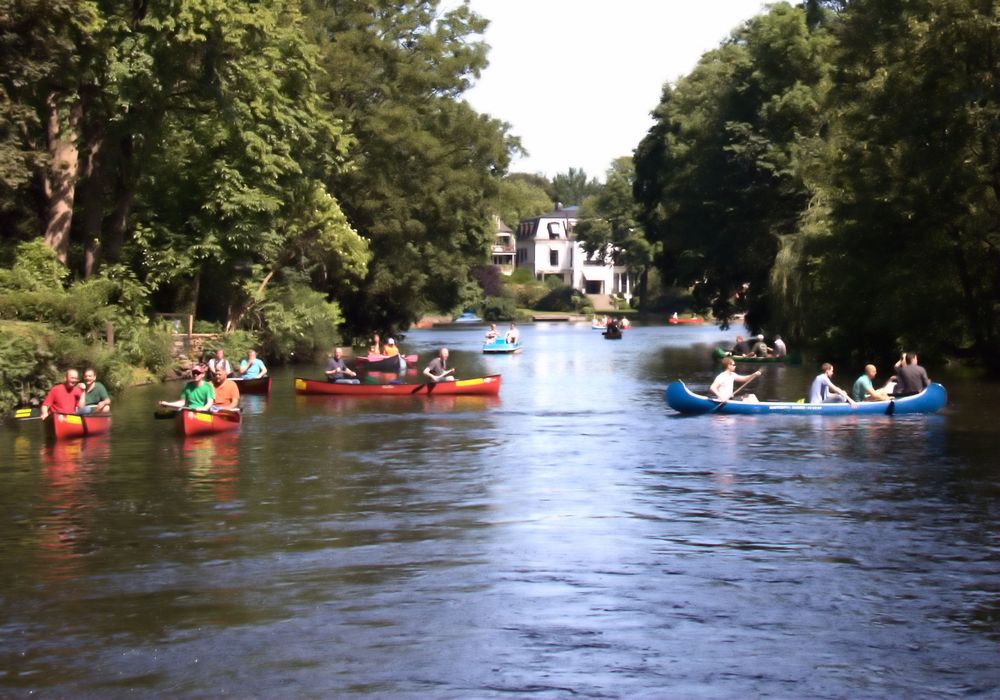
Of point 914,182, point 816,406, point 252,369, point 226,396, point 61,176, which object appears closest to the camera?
point 226,396

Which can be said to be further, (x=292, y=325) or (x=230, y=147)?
(x=292, y=325)

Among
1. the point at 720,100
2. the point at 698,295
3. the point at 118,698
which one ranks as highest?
the point at 720,100

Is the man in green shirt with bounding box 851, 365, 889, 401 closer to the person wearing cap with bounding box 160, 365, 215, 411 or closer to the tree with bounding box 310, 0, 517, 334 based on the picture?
the person wearing cap with bounding box 160, 365, 215, 411

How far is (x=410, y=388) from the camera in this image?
4016cm

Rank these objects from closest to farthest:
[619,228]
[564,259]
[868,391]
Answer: [868,391] → [619,228] → [564,259]

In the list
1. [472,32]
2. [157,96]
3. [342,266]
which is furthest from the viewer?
[472,32]

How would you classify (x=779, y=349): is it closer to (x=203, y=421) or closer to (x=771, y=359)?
(x=771, y=359)

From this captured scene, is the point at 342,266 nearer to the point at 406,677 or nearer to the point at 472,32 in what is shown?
the point at 472,32

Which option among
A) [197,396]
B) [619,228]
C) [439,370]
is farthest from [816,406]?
[619,228]

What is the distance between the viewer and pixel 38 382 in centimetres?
3353

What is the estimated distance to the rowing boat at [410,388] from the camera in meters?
39.8

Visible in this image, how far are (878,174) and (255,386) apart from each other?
2144 centimetres

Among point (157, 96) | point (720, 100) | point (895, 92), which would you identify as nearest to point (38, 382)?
point (157, 96)

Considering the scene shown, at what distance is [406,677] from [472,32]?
63.4 meters
